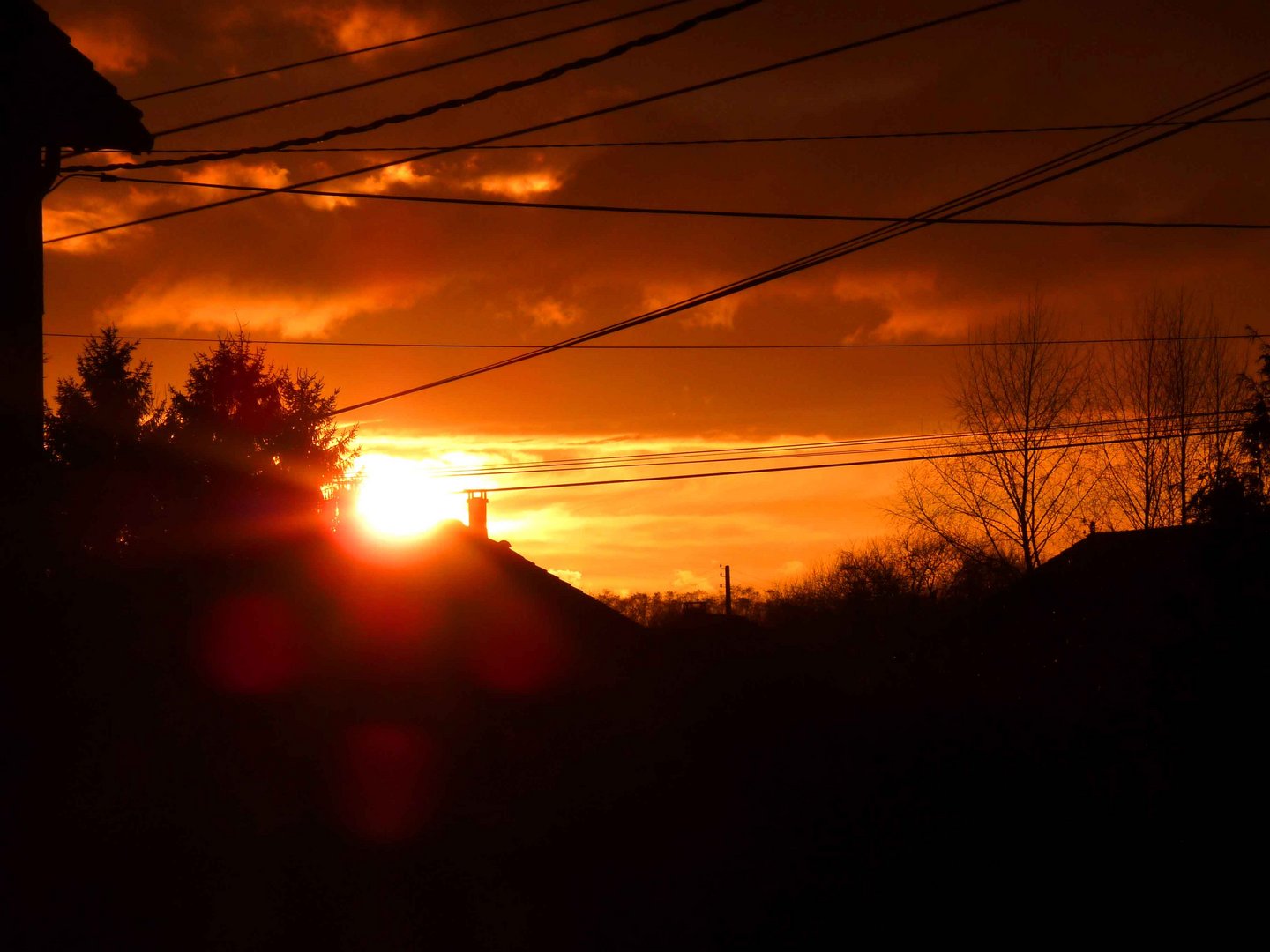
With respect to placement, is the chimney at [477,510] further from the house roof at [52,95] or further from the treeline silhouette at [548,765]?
the house roof at [52,95]

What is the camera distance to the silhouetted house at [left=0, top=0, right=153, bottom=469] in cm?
978

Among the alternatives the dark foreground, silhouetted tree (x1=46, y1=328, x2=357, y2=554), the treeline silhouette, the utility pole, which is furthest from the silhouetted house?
silhouetted tree (x1=46, y1=328, x2=357, y2=554)

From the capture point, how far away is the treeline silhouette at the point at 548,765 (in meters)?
9.07

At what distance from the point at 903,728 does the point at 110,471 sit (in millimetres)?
17193

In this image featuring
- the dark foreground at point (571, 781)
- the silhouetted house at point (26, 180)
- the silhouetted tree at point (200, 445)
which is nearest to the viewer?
the dark foreground at point (571, 781)

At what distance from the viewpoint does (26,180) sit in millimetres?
10047

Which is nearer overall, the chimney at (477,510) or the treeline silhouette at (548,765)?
the treeline silhouette at (548,765)

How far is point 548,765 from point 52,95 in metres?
9.91

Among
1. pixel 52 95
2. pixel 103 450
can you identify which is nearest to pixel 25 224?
pixel 52 95

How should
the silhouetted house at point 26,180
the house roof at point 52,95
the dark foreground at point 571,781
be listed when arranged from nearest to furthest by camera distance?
the dark foreground at point 571,781 < the silhouetted house at point 26,180 < the house roof at point 52,95

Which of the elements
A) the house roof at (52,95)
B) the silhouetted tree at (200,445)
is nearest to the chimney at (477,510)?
the silhouetted tree at (200,445)

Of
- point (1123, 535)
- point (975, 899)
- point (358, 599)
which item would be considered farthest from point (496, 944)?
point (1123, 535)

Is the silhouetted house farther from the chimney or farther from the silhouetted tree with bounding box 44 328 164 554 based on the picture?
the chimney

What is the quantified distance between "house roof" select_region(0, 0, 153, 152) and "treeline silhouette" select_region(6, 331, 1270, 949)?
364 cm
